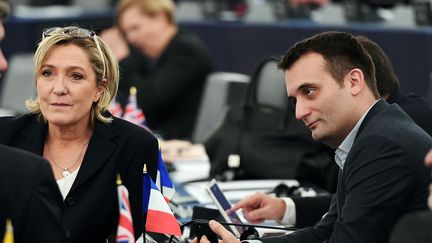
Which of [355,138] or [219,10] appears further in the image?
[219,10]

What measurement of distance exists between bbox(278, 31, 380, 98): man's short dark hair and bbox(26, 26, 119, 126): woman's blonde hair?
2.58 ft

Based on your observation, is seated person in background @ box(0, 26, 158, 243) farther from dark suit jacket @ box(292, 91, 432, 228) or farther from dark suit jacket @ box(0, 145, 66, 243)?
dark suit jacket @ box(0, 145, 66, 243)

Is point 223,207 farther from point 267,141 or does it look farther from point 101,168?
point 267,141

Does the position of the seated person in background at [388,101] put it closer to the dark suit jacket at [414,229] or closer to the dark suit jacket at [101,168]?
the dark suit jacket at [101,168]

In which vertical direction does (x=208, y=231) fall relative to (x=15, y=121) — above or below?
below

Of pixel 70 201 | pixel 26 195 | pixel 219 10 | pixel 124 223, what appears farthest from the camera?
pixel 219 10

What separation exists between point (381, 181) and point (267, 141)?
A: 8.00 ft

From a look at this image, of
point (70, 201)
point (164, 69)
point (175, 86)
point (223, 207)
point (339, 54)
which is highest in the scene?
point (339, 54)

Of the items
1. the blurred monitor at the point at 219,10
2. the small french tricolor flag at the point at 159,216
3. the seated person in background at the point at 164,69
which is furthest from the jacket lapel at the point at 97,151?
the blurred monitor at the point at 219,10

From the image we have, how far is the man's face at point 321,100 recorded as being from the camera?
350 cm

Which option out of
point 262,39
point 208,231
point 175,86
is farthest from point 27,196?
point 262,39

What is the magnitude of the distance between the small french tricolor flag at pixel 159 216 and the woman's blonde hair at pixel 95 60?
574 mm

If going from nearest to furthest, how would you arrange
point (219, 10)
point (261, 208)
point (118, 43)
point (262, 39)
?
point (261, 208), point (118, 43), point (262, 39), point (219, 10)

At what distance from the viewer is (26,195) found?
2.68 metres
